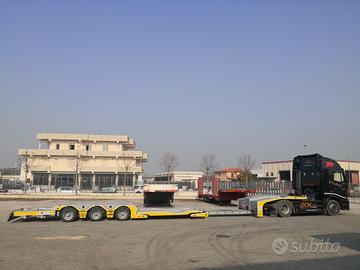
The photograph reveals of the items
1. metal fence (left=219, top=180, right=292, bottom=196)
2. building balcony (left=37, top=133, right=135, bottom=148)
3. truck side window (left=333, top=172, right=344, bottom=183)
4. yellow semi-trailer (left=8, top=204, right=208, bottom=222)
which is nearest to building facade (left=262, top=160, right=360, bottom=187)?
building balcony (left=37, top=133, right=135, bottom=148)

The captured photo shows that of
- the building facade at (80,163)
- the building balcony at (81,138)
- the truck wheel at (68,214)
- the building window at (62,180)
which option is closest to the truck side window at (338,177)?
the truck wheel at (68,214)

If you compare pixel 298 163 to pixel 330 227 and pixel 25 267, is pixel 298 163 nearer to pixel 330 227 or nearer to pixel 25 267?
pixel 330 227

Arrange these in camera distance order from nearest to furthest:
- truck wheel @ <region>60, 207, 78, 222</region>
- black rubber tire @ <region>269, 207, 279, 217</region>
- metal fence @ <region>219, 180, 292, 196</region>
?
truck wheel @ <region>60, 207, 78, 222</region> < black rubber tire @ <region>269, 207, 279, 217</region> < metal fence @ <region>219, 180, 292, 196</region>

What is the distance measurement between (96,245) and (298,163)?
1607cm

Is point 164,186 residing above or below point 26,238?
above

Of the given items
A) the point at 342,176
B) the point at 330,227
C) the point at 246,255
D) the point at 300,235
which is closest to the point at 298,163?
the point at 342,176

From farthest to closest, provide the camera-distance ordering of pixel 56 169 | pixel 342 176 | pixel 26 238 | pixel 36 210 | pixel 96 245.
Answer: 1. pixel 56 169
2. pixel 342 176
3. pixel 36 210
4. pixel 26 238
5. pixel 96 245

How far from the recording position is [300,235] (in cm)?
1391

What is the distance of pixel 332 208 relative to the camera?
22.2 meters

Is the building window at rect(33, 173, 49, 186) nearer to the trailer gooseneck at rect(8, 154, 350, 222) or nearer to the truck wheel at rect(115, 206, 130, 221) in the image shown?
the trailer gooseneck at rect(8, 154, 350, 222)

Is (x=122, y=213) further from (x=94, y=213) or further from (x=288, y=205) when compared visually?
(x=288, y=205)

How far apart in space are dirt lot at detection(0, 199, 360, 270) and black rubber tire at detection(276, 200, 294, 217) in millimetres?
3591

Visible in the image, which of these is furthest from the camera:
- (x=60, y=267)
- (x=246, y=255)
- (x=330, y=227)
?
(x=330, y=227)

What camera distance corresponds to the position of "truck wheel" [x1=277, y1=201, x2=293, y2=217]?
21.0m
